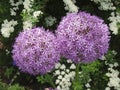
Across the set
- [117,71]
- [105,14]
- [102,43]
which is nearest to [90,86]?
[117,71]

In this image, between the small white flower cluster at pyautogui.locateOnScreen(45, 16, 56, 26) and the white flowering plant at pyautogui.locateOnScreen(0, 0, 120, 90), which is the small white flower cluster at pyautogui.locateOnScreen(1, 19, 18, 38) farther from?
the small white flower cluster at pyautogui.locateOnScreen(45, 16, 56, 26)

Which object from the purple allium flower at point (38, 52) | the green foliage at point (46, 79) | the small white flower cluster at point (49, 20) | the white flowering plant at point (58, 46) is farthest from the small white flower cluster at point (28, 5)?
the purple allium flower at point (38, 52)

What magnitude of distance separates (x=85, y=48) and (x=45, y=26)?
1.89 m

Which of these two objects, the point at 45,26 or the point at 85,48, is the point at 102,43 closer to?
the point at 85,48

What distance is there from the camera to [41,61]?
331cm

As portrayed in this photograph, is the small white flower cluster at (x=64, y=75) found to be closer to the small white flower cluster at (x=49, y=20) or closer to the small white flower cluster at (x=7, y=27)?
the small white flower cluster at (x=49, y=20)

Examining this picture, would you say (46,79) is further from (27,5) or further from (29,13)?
(27,5)

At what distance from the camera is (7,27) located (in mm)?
4887

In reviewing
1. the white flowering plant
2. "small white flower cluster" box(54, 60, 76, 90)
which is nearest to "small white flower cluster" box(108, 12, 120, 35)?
the white flowering plant

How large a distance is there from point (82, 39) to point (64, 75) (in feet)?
5.38

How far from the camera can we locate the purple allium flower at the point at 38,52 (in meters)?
3.31

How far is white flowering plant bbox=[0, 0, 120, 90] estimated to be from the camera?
331cm

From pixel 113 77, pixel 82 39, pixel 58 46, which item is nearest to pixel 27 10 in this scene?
pixel 113 77

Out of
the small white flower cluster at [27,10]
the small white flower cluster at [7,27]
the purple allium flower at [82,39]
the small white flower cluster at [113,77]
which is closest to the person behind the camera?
the purple allium flower at [82,39]
